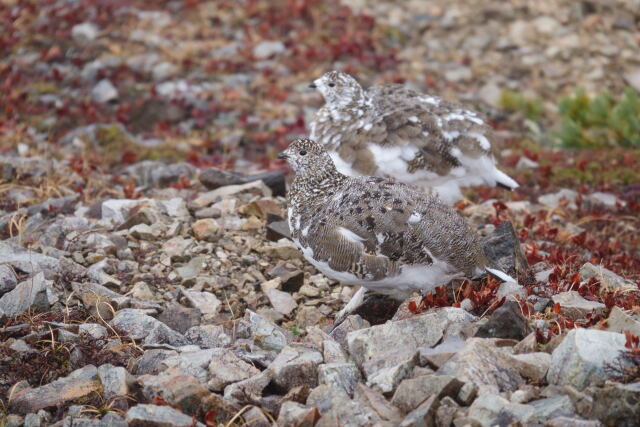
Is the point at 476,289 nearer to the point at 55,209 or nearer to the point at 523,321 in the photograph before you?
the point at 523,321

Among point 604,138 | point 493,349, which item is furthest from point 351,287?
point 604,138

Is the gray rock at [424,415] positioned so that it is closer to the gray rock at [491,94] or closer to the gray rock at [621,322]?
the gray rock at [621,322]

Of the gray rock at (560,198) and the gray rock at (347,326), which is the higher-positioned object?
the gray rock at (347,326)

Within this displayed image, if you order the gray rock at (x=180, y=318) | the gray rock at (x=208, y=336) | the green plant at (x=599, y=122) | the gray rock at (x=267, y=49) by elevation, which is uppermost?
the gray rock at (x=208, y=336)

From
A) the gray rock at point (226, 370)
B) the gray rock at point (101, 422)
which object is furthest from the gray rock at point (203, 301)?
the gray rock at point (101, 422)

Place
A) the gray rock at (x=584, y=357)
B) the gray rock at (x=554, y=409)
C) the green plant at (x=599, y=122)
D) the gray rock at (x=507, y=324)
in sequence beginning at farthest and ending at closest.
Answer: the green plant at (x=599, y=122)
the gray rock at (x=507, y=324)
the gray rock at (x=584, y=357)
the gray rock at (x=554, y=409)

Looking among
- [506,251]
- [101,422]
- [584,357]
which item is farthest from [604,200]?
[101,422]
